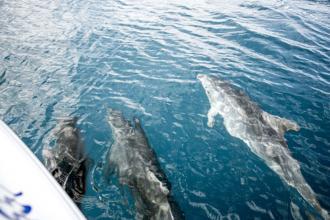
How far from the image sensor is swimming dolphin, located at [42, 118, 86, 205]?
23.6 feet

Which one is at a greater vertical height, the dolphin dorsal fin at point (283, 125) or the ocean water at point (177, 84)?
the dolphin dorsal fin at point (283, 125)

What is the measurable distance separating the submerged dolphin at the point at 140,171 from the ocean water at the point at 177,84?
0.31 metres

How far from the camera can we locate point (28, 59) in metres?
13.2

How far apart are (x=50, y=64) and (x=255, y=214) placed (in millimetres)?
10026

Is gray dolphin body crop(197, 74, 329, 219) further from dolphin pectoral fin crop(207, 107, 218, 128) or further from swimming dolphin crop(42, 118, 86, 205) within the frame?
swimming dolphin crop(42, 118, 86, 205)

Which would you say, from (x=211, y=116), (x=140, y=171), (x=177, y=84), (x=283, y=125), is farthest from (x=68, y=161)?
(x=283, y=125)

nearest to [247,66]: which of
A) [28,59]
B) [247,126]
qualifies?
[247,126]

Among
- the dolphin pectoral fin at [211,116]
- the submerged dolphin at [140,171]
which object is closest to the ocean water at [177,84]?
the dolphin pectoral fin at [211,116]

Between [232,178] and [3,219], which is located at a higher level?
[3,219]

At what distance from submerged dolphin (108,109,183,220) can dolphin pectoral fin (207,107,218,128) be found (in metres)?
2.28

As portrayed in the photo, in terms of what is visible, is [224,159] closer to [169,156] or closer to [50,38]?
[169,156]

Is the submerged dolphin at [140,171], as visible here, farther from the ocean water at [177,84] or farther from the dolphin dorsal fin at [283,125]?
the dolphin dorsal fin at [283,125]

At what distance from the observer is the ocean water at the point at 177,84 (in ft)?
25.3

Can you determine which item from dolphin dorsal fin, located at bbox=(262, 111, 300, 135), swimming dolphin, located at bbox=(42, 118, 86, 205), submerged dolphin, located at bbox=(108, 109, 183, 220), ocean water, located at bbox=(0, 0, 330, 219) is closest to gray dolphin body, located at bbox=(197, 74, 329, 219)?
dolphin dorsal fin, located at bbox=(262, 111, 300, 135)
